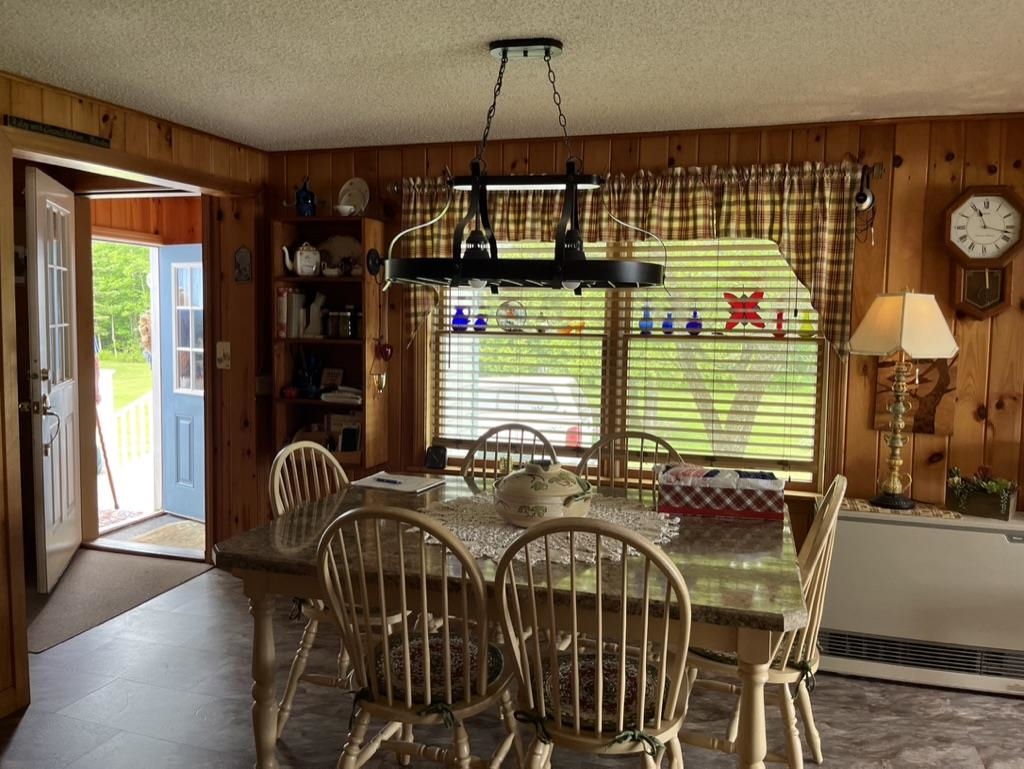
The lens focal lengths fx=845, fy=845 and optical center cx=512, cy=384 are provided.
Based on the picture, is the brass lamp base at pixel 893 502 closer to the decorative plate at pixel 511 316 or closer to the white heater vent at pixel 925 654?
the white heater vent at pixel 925 654

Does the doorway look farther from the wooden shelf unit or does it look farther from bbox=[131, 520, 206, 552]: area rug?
the wooden shelf unit

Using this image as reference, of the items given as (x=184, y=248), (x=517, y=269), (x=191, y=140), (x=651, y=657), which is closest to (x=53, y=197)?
(x=191, y=140)

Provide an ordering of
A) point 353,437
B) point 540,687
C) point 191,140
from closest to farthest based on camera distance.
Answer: point 540,687 → point 191,140 → point 353,437

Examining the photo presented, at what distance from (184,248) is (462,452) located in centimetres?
282

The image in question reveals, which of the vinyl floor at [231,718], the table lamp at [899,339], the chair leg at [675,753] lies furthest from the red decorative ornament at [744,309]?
the chair leg at [675,753]

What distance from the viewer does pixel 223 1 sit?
246 centimetres

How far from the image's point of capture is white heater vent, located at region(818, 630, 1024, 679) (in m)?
3.34

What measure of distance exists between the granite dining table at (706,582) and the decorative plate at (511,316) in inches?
58.5

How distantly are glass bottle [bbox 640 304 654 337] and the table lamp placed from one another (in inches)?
36.8

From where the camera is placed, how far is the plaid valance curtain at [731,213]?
3.73 metres

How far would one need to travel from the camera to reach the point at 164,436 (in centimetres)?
618

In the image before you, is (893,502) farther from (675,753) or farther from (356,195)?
(356,195)

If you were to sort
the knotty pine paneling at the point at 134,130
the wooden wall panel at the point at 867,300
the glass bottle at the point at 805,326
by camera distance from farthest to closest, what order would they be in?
the glass bottle at the point at 805,326, the wooden wall panel at the point at 867,300, the knotty pine paneling at the point at 134,130

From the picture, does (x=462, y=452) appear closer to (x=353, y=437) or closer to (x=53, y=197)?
(x=353, y=437)
